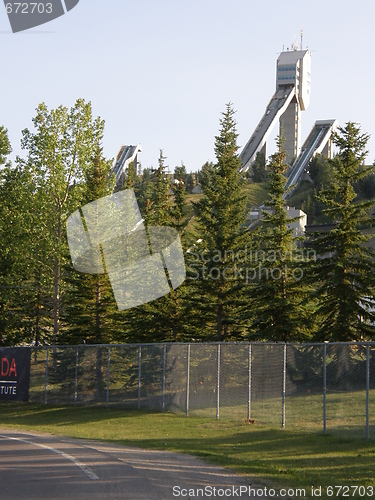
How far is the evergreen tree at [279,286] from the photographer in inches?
1441

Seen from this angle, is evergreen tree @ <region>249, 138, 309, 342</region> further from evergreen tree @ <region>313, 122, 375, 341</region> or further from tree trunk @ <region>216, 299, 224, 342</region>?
tree trunk @ <region>216, 299, 224, 342</region>

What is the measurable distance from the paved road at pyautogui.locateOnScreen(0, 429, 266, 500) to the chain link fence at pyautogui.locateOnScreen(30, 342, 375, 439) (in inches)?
243

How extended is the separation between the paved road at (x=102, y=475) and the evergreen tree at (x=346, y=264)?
2010 centimetres

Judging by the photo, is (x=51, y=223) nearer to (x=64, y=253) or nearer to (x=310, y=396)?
(x=64, y=253)

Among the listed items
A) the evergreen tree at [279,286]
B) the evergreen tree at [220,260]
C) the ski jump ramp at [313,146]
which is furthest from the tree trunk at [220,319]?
the ski jump ramp at [313,146]

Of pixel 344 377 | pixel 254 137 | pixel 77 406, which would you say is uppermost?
pixel 254 137

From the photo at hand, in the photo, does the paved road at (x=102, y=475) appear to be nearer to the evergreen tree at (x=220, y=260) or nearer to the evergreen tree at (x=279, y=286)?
the evergreen tree at (x=279, y=286)

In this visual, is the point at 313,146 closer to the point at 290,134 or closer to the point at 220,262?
the point at 290,134

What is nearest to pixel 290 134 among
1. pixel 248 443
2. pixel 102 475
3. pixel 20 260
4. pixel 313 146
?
pixel 313 146

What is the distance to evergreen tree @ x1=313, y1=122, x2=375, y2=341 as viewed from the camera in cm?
3312

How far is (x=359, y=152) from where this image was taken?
35.1 meters

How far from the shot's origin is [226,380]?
23.8 meters

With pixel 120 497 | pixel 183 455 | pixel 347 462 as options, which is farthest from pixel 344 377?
pixel 120 497

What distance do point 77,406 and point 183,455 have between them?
17.6 meters
